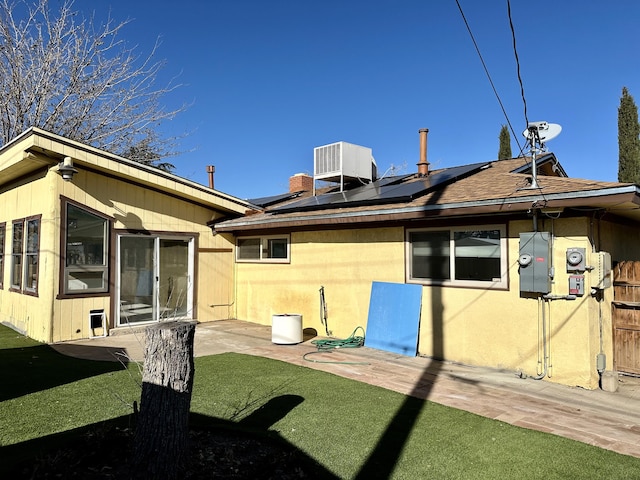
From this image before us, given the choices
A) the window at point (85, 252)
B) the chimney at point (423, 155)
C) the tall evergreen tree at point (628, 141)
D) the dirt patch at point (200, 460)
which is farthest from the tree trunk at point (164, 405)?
the tall evergreen tree at point (628, 141)

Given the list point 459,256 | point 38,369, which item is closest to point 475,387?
point 459,256

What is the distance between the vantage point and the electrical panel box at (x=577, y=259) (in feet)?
19.6

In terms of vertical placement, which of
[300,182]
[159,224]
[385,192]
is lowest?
[159,224]

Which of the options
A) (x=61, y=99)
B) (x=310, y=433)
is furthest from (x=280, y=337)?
(x=61, y=99)

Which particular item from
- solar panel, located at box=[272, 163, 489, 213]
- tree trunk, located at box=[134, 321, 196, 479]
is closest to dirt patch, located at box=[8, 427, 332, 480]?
tree trunk, located at box=[134, 321, 196, 479]

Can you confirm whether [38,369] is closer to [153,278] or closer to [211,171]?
[153,278]

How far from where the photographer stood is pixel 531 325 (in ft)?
21.2

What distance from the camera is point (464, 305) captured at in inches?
282

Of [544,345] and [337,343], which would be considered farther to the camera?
[337,343]

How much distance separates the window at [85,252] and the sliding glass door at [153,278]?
14.5 inches

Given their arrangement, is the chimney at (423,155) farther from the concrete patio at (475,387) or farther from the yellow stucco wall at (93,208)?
the concrete patio at (475,387)

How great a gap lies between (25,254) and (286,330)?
241 inches

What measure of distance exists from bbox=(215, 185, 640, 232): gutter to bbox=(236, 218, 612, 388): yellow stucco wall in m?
0.53

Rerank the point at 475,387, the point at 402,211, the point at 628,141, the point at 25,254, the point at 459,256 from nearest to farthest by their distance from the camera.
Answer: the point at 475,387
the point at 459,256
the point at 402,211
the point at 25,254
the point at 628,141
